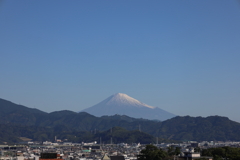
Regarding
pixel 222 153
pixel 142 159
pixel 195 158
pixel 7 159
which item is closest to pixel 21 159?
pixel 7 159

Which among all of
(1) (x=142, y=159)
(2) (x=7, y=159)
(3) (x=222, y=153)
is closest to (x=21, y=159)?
(2) (x=7, y=159)

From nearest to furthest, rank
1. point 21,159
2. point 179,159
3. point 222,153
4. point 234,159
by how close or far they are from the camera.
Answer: point 234,159 < point 21,159 < point 179,159 < point 222,153

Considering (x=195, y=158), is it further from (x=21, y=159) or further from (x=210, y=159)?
(x=21, y=159)

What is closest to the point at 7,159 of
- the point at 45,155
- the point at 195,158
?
the point at 45,155

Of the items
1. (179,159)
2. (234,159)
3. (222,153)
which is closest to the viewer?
(234,159)

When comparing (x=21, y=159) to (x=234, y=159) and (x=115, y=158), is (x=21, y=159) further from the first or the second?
(x=234, y=159)

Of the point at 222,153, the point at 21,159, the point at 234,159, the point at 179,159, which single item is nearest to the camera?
the point at 234,159

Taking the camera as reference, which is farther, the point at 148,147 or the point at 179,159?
the point at 148,147

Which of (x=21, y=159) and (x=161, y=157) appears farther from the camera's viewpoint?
(x=161, y=157)
